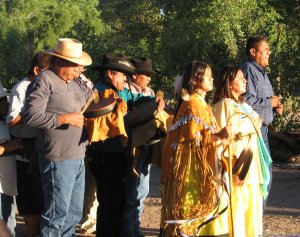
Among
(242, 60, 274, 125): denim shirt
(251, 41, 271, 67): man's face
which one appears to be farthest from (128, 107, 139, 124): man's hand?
(251, 41, 271, 67): man's face

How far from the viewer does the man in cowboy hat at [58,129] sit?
4.87 meters

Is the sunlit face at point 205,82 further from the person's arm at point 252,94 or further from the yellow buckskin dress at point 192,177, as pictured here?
the person's arm at point 252,94

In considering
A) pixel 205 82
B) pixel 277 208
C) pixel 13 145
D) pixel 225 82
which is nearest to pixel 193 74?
pixel 205 82

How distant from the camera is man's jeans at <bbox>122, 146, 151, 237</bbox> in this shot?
20.1 ft

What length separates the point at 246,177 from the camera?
5777 millimetres

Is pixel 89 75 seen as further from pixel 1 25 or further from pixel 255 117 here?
pixel 1 25

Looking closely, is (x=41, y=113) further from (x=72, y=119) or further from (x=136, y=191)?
(x=136, y=191)

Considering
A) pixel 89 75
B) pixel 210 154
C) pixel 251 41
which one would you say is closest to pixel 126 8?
pixel 89 75

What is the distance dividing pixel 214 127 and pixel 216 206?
2.12ft

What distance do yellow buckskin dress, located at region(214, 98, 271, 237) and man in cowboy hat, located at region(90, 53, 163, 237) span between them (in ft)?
2.74

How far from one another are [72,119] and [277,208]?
439 cm

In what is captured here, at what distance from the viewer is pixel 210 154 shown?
5324mm

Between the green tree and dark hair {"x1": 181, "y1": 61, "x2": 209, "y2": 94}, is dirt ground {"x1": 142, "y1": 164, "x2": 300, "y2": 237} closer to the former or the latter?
dark hair {"x1": 181, "y1": 61, "x2": 209, "y2": 94}

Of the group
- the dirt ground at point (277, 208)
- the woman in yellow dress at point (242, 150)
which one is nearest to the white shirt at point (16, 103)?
the woman in yellow dress at point (242, 150)
